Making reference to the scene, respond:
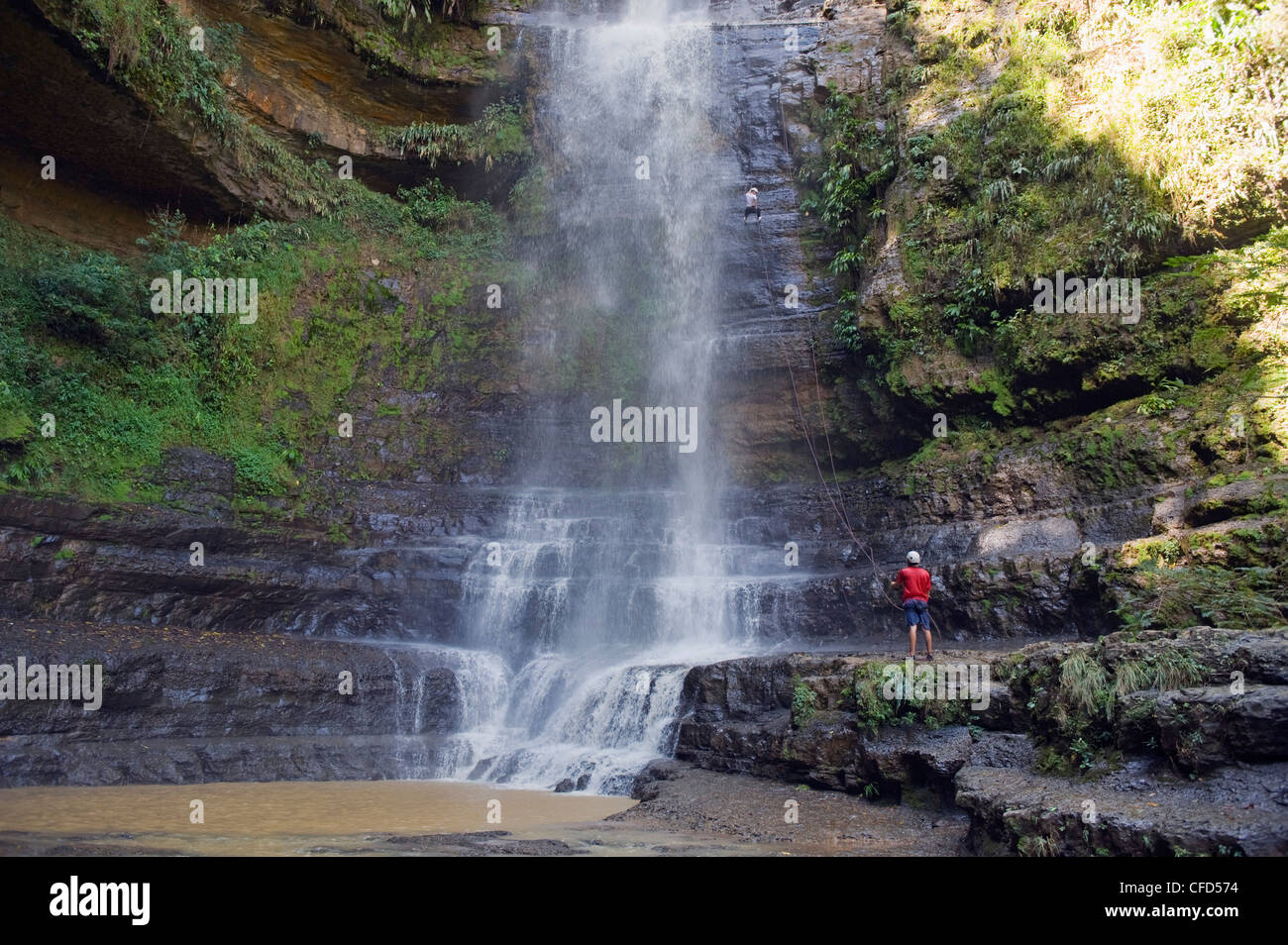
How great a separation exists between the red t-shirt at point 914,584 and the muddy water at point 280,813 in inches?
162

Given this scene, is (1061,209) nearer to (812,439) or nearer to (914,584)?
(812,439)

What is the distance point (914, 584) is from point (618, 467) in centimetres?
1050

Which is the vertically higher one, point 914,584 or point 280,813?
point 914,584

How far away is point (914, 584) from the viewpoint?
32.9 feet

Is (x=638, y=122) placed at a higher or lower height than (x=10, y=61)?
higher

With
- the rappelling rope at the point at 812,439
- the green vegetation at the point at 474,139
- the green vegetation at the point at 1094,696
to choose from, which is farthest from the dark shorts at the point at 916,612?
the green vegetation at the point at 474,139

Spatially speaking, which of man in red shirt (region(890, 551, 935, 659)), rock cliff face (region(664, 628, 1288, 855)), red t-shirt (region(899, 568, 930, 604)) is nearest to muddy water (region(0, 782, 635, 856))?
rock cliff face (region(664, 628, 1288, 855))

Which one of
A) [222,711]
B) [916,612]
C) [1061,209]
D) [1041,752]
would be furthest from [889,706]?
[1061,209]

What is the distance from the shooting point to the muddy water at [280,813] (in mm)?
6684

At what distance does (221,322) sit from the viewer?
1733cm

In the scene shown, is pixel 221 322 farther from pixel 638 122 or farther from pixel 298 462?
pixel 638 122

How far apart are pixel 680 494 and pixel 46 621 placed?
11677mm

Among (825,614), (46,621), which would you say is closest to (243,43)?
(46,621)

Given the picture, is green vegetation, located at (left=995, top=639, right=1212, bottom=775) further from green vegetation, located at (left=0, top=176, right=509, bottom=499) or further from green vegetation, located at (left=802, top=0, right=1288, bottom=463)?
green vegetation, located at (left=0, top=176, right=509, bottom=499)
